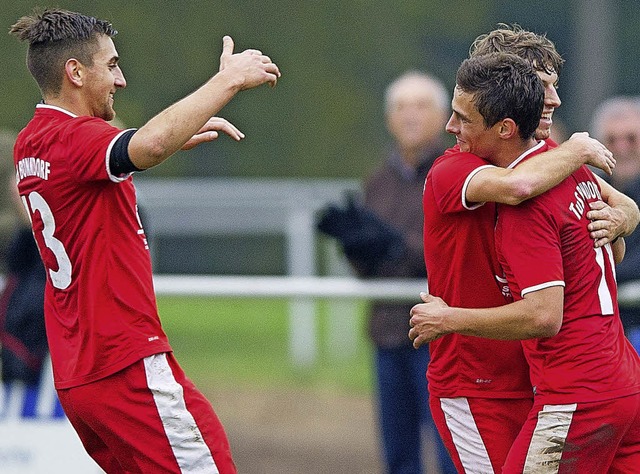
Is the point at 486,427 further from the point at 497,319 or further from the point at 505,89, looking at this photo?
the point at 505,89

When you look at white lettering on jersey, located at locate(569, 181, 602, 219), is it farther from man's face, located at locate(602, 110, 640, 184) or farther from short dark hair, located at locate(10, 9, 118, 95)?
man's face, located at locate(602, 110, 640, 184)

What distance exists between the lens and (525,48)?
4215 millimetres

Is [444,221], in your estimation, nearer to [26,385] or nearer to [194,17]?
[26,385]

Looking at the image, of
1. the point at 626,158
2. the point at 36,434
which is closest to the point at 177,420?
the point at 36,434

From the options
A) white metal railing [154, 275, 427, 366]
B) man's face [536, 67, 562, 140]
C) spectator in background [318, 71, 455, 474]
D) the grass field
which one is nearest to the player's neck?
man's face [536, 67, 562, 140]

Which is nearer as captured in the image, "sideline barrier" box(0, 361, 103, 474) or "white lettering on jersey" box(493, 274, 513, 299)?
"white lettering on jersey" box(493, 274, 513, 299)

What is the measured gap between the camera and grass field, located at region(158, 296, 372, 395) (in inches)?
313

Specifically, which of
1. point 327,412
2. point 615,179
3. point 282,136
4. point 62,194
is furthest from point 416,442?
point 282,136

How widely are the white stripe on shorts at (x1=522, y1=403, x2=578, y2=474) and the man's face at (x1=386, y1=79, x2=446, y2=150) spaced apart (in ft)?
10.5

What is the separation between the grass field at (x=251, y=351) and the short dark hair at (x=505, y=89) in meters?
3.79

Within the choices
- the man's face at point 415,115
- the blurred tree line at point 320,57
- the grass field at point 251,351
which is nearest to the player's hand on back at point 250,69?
the man's face at point 415,115

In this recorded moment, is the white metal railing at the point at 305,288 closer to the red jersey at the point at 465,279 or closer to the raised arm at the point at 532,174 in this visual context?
the red jersey at the point at 465,279

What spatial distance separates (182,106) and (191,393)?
3.50ft

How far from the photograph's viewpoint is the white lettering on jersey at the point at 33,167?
4.30 meters
